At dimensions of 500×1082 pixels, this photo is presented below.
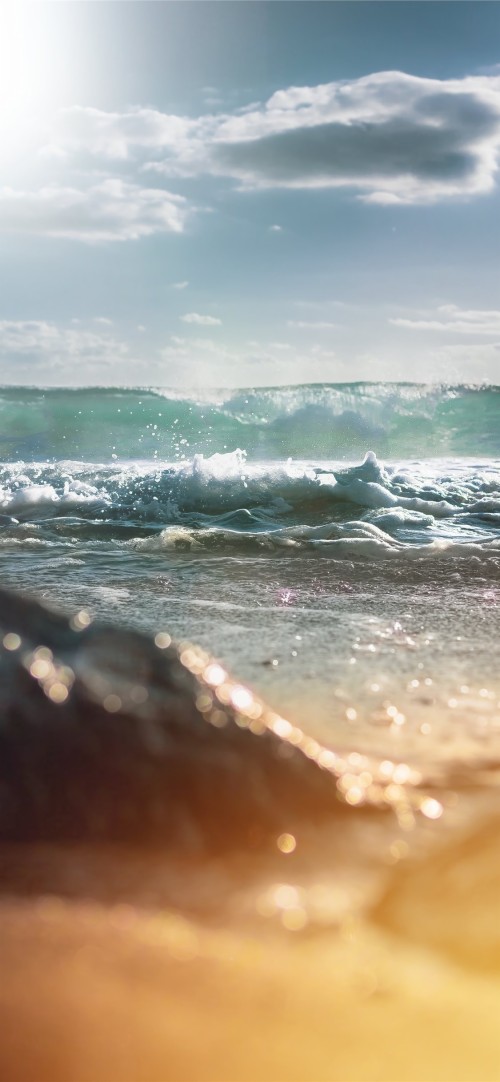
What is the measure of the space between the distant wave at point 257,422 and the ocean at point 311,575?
15.7 ft

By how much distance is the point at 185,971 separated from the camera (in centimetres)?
88

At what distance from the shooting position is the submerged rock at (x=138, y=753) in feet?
3.57

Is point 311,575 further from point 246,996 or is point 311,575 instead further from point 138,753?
point 246,996

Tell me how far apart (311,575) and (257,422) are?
15.3m

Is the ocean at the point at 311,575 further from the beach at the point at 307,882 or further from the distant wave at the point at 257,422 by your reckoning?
the distant wave at the point at 257,422

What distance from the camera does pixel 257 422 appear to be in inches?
757

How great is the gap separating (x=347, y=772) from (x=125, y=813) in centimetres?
38

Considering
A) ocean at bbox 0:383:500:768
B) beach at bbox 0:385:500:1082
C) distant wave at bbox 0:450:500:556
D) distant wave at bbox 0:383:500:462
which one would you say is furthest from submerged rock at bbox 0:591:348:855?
distant wave at bbox 0:383:500:462

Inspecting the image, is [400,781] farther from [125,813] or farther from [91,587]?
[91,587]

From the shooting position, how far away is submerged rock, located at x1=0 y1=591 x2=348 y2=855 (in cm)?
109

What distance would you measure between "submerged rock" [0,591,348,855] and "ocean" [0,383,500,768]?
0.50 metres

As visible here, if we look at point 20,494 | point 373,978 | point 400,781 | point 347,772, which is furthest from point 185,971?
point 20,494

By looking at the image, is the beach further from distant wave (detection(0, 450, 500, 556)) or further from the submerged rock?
distant wave (detection(0, 450, 500, 556))

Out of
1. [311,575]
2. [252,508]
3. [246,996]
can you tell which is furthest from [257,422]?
[246,996]
